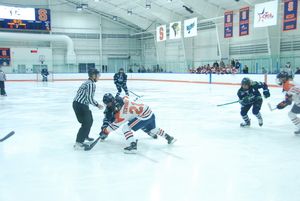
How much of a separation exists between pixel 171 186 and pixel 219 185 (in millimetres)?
424

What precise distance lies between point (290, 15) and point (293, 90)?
11.3 metres

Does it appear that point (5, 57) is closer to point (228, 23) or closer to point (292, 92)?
point (228, 23)

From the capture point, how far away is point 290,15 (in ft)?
46.0

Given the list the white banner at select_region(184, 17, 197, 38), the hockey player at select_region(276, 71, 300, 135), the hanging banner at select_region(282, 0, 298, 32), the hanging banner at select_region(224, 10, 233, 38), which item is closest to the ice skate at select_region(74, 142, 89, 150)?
the hockey player at select_region(276, 71, 300, 135)

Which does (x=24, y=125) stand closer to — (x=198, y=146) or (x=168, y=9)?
(x=198, y=146)

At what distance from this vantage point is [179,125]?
5527 millimetres

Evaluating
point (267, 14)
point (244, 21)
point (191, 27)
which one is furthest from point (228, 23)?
point (267, 14)

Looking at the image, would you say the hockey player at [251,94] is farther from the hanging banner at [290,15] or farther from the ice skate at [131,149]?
the hanging banner at [290,15]

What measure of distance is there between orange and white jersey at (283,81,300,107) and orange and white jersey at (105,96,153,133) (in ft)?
7.22

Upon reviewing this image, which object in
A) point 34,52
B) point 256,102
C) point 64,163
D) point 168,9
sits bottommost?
point 64,163

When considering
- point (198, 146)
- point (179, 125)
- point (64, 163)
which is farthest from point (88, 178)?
point (179, 125)

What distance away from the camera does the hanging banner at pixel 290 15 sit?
45.1 ft

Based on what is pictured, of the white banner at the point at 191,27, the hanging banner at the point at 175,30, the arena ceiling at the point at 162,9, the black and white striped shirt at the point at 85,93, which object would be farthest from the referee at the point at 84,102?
the hanging banner at the point at 175,30

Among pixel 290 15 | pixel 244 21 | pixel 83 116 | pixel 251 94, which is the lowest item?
pixel 83 116
